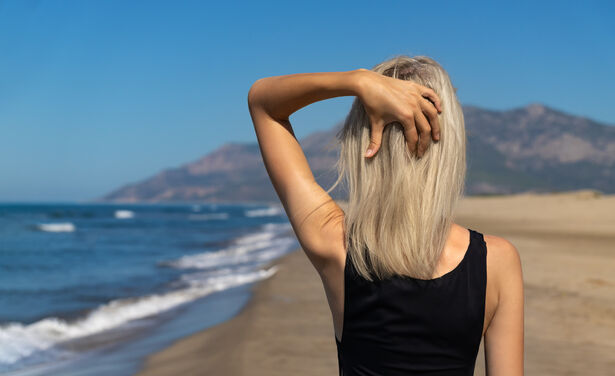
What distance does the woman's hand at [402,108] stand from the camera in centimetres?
125

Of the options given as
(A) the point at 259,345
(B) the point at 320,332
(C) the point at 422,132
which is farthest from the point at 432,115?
(B) the point at 320,332

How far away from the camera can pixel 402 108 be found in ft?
4.06

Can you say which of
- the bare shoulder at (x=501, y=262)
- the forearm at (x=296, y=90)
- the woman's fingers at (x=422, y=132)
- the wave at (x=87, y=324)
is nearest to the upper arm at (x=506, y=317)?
the bare shoulder at (x=501, y=262)

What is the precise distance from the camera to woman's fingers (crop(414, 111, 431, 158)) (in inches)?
49.4

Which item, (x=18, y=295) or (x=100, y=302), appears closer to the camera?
(x=100, y=302)

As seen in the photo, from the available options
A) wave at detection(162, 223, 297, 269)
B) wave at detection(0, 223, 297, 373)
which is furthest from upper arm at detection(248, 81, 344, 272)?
wave at detection(162, 223, 297, 269)

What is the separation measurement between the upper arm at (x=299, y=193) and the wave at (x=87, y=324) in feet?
19.2

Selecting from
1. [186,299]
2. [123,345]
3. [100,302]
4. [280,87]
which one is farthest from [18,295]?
[280,87]

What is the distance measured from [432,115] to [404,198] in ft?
0.69

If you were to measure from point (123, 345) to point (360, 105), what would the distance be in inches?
244

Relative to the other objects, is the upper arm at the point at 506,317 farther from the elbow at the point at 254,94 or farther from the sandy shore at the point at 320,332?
the sandy shore at the point at 320,332

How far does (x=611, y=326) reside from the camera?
6520mm

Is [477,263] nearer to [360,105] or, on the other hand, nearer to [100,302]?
[360,105]

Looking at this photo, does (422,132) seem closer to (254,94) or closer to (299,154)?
(299,154)
